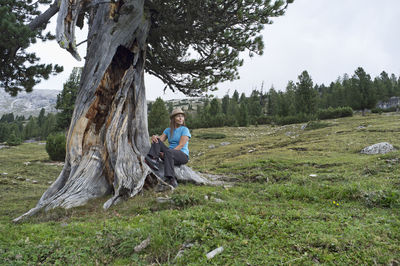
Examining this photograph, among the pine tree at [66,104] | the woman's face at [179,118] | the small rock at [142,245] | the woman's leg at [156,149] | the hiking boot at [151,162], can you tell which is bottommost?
the small rock at [142,245]

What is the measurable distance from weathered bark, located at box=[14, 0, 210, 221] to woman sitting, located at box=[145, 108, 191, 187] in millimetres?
366

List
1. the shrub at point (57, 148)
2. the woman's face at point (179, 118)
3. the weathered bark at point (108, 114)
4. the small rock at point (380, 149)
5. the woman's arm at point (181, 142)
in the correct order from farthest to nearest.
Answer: the shrub at point (57, 148) < the small rock at point (380, 149) < the woman's face at point (179, 118) < the woman's arm at point (181, 142) < the weathered bark at point (108, 114)

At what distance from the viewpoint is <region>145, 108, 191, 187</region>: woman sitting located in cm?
642

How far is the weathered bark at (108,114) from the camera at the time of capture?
5773 mm

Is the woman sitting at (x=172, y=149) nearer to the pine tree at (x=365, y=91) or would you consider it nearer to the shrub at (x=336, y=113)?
the shrub at (x=336, y=113)

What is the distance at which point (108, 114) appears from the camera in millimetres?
6805

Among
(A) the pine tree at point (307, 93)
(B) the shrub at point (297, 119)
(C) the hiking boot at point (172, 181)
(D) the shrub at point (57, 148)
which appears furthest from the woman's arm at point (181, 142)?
(A) the pine tree at point (307, 93)

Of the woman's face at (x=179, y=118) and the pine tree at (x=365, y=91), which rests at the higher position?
the pine tree at (x=365, y=91)

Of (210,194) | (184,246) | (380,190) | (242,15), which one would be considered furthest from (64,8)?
(380,190)

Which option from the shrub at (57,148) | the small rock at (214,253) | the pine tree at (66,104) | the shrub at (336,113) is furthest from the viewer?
the shrub at (336,113)

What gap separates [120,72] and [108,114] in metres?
1.41

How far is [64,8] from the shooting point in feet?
19.2

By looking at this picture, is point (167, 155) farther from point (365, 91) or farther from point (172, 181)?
point (365, 91)

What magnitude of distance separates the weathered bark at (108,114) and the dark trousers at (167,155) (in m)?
0.39
